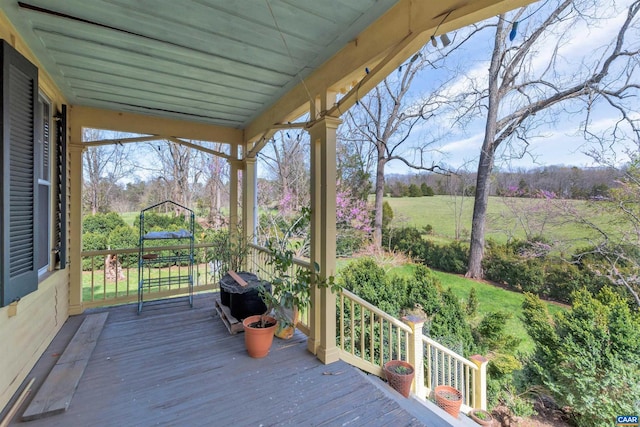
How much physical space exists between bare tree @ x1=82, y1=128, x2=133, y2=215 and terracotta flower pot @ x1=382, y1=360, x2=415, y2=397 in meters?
8.41

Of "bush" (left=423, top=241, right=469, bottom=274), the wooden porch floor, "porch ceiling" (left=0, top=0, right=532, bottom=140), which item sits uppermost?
"porch ceiling" (left=0, top=0, right=532, bottom=140)

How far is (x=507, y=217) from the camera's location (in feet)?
18.0

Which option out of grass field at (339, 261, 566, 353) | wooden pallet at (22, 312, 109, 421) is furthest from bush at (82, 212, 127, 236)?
grass field at (339, 261, 566, 353)

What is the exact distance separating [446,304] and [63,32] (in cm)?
496

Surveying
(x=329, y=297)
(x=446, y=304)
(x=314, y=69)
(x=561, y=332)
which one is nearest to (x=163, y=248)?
(x=329, y=297)

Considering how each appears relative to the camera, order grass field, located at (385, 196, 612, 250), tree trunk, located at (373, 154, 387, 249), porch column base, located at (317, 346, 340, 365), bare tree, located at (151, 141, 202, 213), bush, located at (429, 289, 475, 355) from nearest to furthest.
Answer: porch column base, located at (317, 346, 340, 365) < bush, located at (429, 289, 475, 355) < grass field, located at (385, 196, 612, 250) < tree trunk, located at (373, 154, 387, 249) < bare tree, located at (151, 141, 202, 213)

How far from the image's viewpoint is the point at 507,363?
3.52m

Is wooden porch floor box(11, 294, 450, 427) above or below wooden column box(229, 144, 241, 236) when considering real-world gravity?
below

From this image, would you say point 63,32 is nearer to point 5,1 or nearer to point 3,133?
point 5,1

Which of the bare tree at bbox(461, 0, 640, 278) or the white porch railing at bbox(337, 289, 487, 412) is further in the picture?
the bare tree at bbox(461, 0, 640, 278)

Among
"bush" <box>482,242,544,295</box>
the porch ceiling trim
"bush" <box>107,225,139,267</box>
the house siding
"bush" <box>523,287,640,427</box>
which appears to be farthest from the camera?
"bush" <box>107,225,139,267</box>

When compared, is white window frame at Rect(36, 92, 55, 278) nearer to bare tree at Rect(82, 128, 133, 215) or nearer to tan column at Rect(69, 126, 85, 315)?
tan column at Rect(69, 126, 85, 315)

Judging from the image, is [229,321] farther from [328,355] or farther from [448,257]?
[448,257]

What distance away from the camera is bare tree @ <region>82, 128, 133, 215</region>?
24.1 ft
